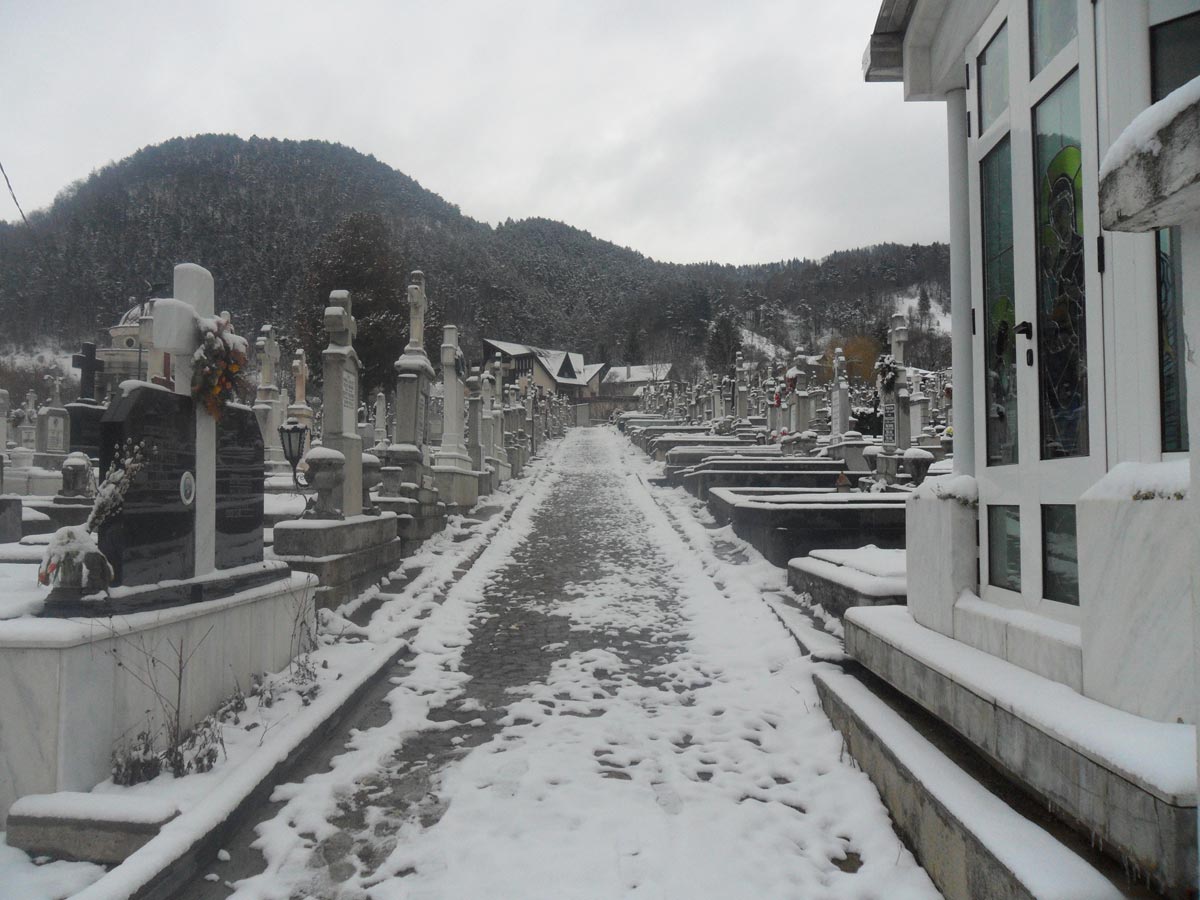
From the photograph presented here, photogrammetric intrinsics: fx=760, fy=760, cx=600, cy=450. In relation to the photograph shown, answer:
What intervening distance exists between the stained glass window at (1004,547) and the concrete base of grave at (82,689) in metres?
4.31

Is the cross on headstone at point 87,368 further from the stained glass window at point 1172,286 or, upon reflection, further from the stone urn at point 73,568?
the stained glass window at point 1172,286

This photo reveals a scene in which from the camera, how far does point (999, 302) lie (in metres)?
4.04

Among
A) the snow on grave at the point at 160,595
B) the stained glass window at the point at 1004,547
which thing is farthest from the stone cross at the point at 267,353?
the stained glass window at the point at 1004,547

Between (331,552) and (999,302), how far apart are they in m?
6.23

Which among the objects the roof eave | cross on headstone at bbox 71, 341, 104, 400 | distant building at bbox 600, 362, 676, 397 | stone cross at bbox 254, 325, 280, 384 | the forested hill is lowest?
cross on headstone at bbox 71, 341, 104, 400

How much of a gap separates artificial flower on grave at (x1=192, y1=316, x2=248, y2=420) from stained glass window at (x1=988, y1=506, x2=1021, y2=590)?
15.2 ft

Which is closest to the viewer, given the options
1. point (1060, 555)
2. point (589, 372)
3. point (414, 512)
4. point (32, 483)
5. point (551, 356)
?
point (1060, 555)

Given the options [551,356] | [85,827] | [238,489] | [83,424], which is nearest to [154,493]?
[238,489]

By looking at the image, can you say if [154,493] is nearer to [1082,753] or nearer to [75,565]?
[75,565]

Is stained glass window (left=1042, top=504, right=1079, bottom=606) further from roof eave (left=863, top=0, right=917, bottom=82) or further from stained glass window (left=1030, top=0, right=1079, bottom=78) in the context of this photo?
roof eave (left=863, top=0, right=917, bottom=82)

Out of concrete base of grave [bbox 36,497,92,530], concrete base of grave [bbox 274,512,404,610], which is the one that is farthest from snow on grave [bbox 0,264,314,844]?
concrete base of grave [bbox 36,497,92,530]

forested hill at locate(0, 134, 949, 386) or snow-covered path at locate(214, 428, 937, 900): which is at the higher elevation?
forested hill at locate(0, 134, 949, 386)

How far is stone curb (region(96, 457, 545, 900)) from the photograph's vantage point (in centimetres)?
288

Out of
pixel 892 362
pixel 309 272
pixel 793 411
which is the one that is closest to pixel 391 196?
pixel 309 272
